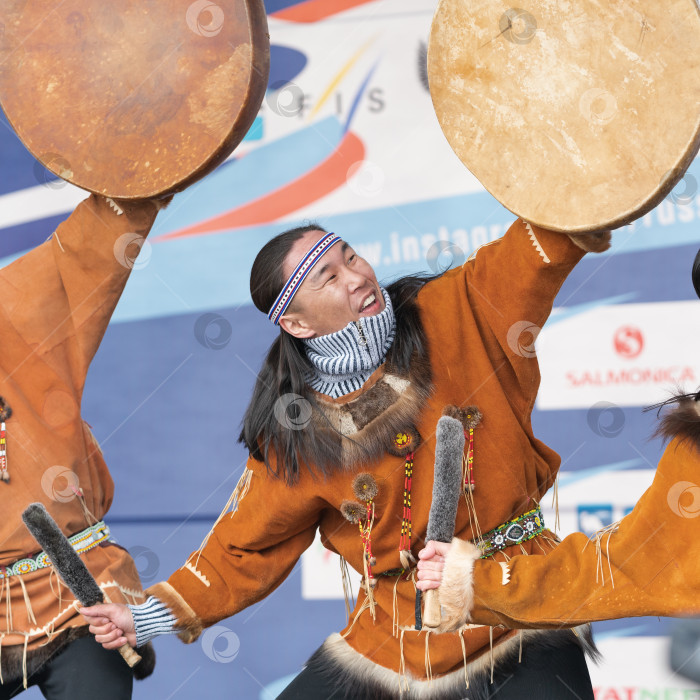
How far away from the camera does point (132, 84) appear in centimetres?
244

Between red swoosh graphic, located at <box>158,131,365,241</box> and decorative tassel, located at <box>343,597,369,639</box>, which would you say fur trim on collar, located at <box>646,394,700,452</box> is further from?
red swoosh graphic, located at <box>158,131,365,241</box>

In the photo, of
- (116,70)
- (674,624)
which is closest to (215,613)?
(116,70)

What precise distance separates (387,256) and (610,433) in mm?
1052

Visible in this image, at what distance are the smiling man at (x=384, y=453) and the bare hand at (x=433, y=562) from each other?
246 mm

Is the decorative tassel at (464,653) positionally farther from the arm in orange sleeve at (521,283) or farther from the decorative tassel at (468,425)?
the arm in orange sleeve at (521,283)

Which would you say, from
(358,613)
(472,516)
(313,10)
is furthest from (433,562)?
(313,10)

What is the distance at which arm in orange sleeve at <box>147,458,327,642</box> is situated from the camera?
2.57 m

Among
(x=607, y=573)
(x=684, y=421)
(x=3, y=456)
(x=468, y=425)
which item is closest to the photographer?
(x=684, y=421)

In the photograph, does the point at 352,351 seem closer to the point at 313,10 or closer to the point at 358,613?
the point at 358,613

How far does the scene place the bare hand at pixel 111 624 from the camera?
2.40 meters

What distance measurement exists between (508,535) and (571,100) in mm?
991

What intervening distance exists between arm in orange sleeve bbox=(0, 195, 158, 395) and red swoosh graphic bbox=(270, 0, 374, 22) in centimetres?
172

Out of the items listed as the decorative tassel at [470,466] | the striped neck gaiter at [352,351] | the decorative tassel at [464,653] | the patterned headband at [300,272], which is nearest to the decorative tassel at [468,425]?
the decorative tassel at [470,466]

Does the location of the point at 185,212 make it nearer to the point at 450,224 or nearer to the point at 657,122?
the point at 450,224
